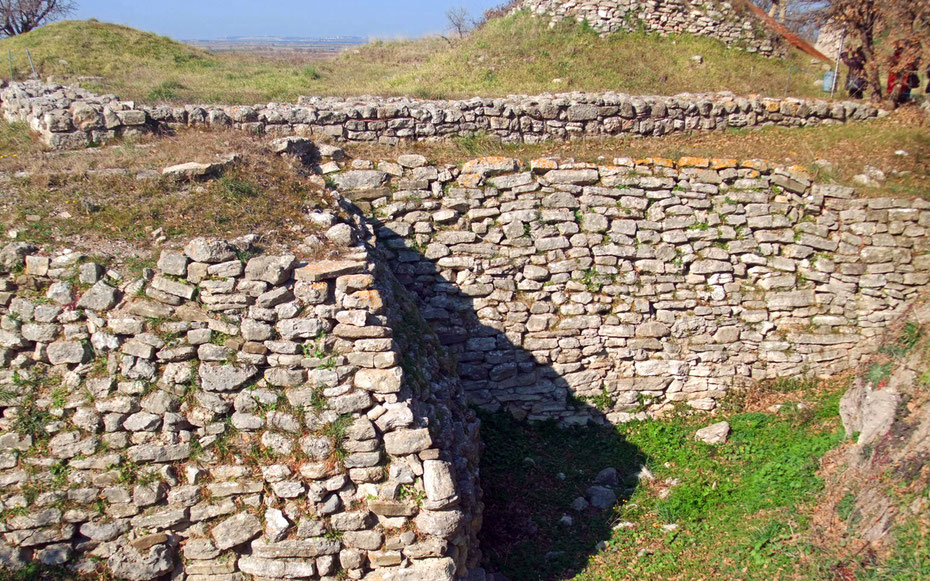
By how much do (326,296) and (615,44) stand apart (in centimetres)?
1208

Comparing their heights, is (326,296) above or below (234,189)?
below

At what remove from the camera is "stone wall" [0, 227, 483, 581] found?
5.35 m

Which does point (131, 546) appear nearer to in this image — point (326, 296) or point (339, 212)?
point (326, 296)

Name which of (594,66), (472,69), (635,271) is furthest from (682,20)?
(635,271)

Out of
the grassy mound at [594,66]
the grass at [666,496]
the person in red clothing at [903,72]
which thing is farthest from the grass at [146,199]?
the person in red clothing at [903,72]

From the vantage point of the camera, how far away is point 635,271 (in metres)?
8.80

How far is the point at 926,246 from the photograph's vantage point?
8852 mm

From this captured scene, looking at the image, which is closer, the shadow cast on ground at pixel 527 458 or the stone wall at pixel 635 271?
the shadow cast on ground at pixel 527 458

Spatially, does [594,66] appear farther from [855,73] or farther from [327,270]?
[327,270]

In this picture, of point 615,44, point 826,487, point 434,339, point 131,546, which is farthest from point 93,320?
point 615,44

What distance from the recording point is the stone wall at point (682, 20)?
1551 cm

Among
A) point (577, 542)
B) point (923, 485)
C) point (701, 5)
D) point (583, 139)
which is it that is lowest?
point (577, 542)

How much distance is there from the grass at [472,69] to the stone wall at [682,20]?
26 cm

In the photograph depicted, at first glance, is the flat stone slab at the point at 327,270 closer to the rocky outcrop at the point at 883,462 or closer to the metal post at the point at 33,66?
the rocky outcrop at the point at 883,462
